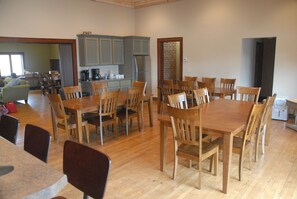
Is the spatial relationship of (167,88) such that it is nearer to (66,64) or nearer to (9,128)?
(66,64)

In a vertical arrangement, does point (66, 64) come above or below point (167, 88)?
above

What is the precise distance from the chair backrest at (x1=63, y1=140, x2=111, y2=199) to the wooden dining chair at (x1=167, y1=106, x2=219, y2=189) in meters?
1.36

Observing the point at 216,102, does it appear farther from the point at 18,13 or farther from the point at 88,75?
the point at 18,13

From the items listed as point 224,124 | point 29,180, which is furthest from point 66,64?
point 29,180

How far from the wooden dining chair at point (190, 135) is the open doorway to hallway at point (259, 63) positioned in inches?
179

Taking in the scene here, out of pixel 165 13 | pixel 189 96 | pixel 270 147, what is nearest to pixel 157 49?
pixel 165 13

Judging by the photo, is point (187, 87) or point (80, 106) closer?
point (80, 106)

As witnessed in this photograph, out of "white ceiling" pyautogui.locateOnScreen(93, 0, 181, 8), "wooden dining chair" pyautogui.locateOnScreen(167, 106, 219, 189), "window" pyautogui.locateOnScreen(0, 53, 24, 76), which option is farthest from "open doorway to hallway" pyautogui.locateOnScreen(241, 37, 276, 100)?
"window" pyautogui.locateOnScreen(0, 53, 24, 76)

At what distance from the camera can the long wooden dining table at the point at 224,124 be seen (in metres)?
2.63

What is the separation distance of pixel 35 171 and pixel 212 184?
2263 millimetres

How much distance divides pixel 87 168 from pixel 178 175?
195 centimetres

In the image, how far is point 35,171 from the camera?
1.23m

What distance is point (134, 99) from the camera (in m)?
4.78

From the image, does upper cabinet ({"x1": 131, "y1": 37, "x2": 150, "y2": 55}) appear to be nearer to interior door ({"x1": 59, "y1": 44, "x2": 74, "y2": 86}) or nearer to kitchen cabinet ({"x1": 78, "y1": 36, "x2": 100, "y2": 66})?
kitchen cabinet ({"x1": 78, "y1": 36, "x2": 100, "y2": 66})
